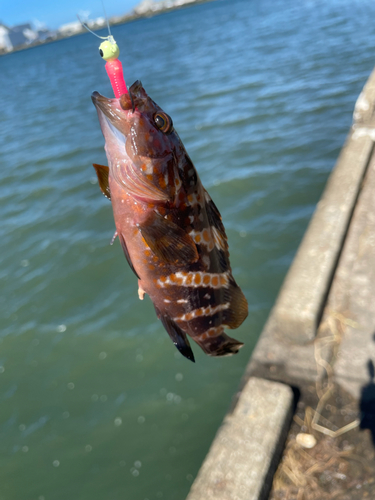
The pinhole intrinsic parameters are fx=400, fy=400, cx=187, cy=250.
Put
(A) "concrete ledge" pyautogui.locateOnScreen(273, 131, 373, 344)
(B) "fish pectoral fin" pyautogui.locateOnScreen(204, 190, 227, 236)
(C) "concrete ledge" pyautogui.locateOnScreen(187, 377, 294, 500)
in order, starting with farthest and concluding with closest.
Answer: (A) "concrete ledge" pyautogui.locateOnScreen(273, 131, 373, 344) → (C) "concrete ledge" pyautogui.locateOnScreen(187, 377, 294, 500) → (B) "fish pectoral fin" pyautogui.locateOnScreen(204, 190, 227, 236)

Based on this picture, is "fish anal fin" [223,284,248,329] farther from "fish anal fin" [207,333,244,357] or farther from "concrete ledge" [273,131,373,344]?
"concrete ledge" [273,131,373,344]

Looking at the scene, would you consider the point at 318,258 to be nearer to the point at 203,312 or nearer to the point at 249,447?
the point at 249,447

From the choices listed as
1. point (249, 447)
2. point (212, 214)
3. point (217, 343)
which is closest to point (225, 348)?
point (217, 343)

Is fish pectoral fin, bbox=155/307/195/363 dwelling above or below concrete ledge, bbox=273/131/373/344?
above

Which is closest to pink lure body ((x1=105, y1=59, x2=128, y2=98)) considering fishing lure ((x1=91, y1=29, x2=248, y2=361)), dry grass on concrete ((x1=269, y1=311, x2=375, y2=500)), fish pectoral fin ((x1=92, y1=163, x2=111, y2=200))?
fishing lure ((x1=91, y1=29, x2=248, y2=361))

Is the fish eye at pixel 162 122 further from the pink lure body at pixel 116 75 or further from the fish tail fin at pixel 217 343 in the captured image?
the fish tail fin at pixel 217 343

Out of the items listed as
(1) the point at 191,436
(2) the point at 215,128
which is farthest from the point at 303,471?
(2) the point at 215,128
